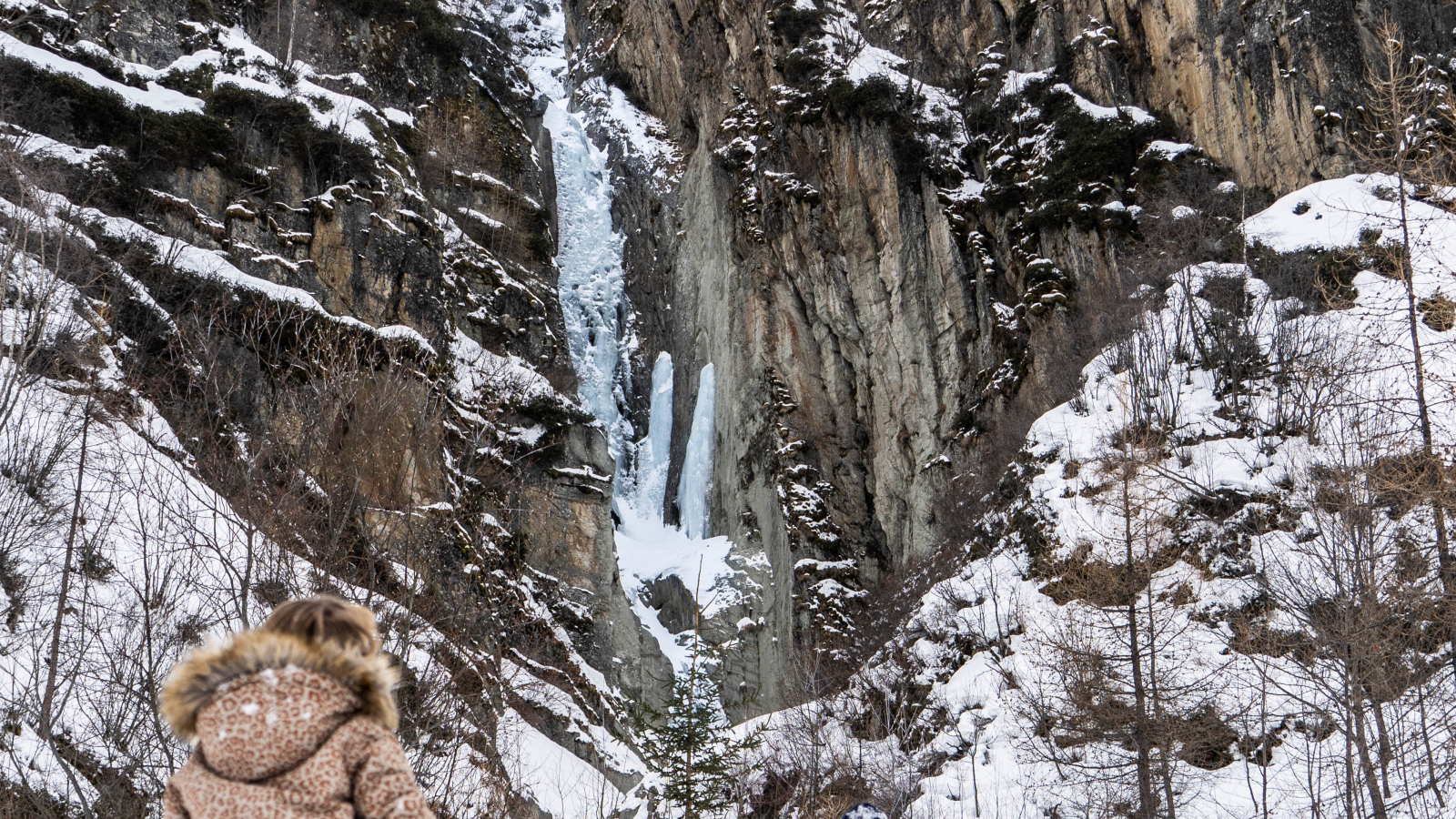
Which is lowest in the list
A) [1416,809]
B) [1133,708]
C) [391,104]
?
[1416,809]

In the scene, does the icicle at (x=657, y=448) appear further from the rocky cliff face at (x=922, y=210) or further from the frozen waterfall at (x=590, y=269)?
the rocky cliff face at (x=922, y=210)

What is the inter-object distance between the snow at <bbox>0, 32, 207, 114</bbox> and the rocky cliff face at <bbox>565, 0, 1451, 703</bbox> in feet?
57.1

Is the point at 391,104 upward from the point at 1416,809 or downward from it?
upward

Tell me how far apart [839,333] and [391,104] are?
17.4m

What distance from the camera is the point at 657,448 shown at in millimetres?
38375

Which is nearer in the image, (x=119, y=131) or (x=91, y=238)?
(x=91, y=238)

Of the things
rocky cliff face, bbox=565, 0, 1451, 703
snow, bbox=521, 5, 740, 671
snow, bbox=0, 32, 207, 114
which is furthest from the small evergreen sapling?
snow, bbox=0, 32, 207, 114

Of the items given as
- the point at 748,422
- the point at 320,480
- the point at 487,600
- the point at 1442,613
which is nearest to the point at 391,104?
the point at 748,422

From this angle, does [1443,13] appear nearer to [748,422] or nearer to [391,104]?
[748,422]

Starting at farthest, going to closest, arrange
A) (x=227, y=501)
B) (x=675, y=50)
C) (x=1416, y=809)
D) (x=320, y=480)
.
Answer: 1. (x=675, y=50)
2. (x=320, y=480)
3. (x=227, y=501)
4. (x=1416, y=809)

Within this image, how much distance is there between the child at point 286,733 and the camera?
2834mm

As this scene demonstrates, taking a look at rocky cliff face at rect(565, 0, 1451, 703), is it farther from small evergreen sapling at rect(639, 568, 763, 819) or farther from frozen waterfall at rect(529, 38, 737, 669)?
small evergreen sapling at rect(639, 568, 763, 819)

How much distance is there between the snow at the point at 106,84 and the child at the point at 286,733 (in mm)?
24410

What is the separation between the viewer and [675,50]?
4006cm
